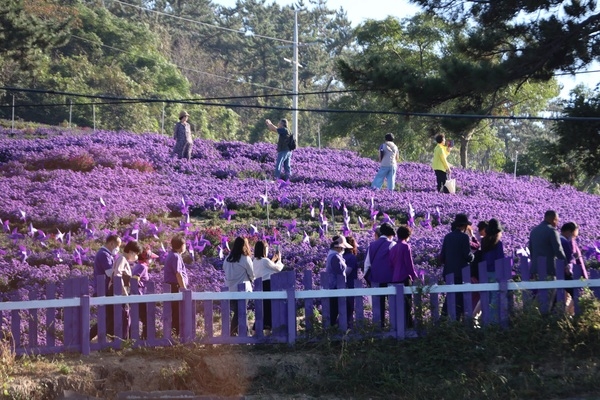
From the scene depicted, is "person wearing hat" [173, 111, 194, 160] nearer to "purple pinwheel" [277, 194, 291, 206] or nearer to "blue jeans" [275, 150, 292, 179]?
"blue jeans" [275, 150, 292, 179]

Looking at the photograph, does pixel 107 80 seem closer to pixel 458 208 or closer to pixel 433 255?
pixel 458 208

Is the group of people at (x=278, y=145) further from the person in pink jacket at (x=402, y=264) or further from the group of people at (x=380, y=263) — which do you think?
the person in pink jacket at (x=402, y=264)

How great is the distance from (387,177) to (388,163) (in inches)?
18.6

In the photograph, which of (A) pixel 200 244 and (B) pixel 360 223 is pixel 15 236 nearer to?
(A) pixel 200 244

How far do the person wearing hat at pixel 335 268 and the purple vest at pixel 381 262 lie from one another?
371mm

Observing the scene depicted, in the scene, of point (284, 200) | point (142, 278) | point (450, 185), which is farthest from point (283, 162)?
point (142, 278)

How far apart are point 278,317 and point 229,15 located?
82454 millimetres

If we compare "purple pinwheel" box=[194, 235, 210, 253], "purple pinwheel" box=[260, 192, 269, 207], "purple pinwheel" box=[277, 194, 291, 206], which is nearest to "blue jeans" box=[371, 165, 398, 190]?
"purple pinwheel" box=[277, 194, 291, 206]

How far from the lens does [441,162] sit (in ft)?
79.6

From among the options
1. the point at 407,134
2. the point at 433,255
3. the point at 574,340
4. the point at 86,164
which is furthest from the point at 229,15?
the point at 574,340

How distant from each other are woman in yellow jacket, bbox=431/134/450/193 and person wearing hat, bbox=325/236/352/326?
9.93m

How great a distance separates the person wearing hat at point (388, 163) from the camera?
23828mm

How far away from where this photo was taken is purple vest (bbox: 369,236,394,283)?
1347cm

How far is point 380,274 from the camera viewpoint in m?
13.5
